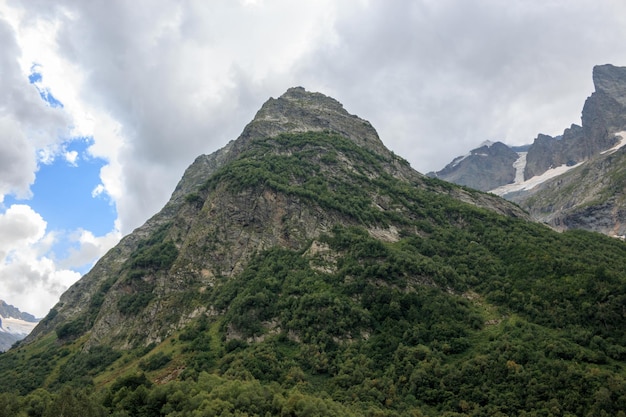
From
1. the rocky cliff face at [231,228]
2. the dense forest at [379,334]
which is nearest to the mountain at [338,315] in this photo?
the dense forest at [379,334]

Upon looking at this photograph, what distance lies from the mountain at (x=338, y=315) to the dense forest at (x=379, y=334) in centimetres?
38

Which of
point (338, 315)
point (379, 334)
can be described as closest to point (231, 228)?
point (338, 315)

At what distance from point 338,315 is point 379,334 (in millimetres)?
10626

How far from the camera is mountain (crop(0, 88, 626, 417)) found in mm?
72938

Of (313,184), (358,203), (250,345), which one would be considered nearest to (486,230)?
(358,203)

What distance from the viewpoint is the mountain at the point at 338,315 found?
72938mm

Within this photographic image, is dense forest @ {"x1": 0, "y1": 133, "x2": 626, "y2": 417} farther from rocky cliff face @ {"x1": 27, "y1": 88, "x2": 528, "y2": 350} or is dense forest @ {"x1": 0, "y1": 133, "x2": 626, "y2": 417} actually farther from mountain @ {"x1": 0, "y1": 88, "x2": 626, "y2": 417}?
rocky cliff face @ {"x1": 27, "y1": 88, "x2": 528, "y2": 350}

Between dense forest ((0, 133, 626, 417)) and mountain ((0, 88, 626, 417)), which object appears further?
mountain ((0, 88, 626, 417))

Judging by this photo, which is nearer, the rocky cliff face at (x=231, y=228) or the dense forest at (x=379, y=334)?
the dense forest at (x=379, y=334)

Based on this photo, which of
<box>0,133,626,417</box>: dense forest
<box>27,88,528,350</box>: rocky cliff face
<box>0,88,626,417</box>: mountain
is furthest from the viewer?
<box>27,88,528,350</box>: rocky cliff face

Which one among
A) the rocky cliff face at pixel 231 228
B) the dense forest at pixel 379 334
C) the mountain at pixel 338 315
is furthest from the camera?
the rocky cliff face at pixel 231 228

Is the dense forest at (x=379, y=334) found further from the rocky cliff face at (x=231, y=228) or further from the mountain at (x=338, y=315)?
the rocky cliff face at (x=231, y=228)

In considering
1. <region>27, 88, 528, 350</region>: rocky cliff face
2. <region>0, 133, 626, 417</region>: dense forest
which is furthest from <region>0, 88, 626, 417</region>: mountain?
<region>27, 88, 528, 350</region>: rocky cliff face

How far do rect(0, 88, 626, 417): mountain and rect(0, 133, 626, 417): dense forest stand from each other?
1.25 feet
